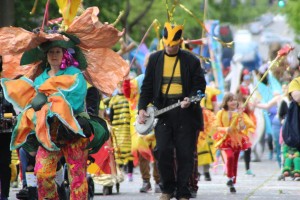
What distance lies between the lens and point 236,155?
15977mm

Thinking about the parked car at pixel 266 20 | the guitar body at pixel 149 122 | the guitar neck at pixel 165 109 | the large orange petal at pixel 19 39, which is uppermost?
the parked car at pixel 266 20

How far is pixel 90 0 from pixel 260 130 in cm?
624

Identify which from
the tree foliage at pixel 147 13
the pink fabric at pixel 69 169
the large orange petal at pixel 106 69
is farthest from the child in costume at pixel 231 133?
the pink fabric at pixel 69 169

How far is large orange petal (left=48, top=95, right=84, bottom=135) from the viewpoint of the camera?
989 centimetres

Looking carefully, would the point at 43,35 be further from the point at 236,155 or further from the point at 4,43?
Result: the point at 236,155

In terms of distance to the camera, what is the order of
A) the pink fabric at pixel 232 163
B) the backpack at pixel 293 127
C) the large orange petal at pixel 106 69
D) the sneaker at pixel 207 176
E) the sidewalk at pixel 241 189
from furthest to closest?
the sneaker at pixel 207 176 → the pink fabric at pixel 232 163 → the sidewalk at pixel 241 189 → the backpack at pixel 293 127 → the large orange petal at pixel 106 69

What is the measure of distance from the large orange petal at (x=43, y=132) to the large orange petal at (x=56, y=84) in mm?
218

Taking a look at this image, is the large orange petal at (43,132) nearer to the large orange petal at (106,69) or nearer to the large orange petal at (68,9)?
the large orange petal at (106,69)

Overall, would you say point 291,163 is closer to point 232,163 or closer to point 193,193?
point 232,163

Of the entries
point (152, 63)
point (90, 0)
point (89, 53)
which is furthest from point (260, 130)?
point (89, 53)

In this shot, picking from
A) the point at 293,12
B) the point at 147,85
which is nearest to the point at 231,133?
the point at 147,85

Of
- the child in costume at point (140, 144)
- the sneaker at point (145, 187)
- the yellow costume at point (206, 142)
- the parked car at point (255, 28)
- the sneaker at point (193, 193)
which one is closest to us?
the sneaker at point (193, 193)

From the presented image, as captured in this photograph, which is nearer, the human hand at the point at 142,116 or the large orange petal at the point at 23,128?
the large orange petal at the point at 23,128

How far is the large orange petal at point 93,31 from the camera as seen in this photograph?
1041 centimetres
